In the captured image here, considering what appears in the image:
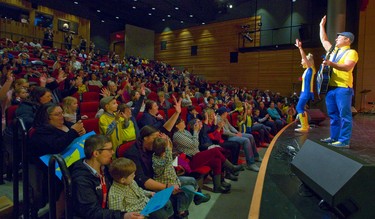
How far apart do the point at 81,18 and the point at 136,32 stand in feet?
7.89

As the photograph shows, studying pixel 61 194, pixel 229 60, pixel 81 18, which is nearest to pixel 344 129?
pixel 61 194

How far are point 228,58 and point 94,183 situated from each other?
9.17 m

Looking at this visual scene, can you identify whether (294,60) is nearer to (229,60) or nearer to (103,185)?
(229,60)

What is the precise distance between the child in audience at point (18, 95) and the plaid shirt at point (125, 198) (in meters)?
1.63

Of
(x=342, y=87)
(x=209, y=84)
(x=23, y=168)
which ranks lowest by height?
(x=23, y=168)

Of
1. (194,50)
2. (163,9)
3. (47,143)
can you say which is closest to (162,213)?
(47,143)

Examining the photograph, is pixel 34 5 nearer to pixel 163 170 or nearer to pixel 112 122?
pixel 112 122

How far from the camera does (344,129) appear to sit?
195 centimetres

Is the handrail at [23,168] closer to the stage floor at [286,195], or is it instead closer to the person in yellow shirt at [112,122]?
the person in yellow shirt at [112,122]

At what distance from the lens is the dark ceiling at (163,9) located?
8906 mm

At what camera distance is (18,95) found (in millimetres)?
2414

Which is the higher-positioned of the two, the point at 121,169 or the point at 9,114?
the point at 9,114

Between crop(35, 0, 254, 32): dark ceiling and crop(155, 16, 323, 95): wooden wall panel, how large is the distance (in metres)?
0.37

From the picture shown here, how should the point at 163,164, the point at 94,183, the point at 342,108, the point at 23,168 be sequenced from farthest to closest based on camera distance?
1. the point at 342,108
2. the point at 163,164
3. the point at 23,168
4. the point at 94,183
